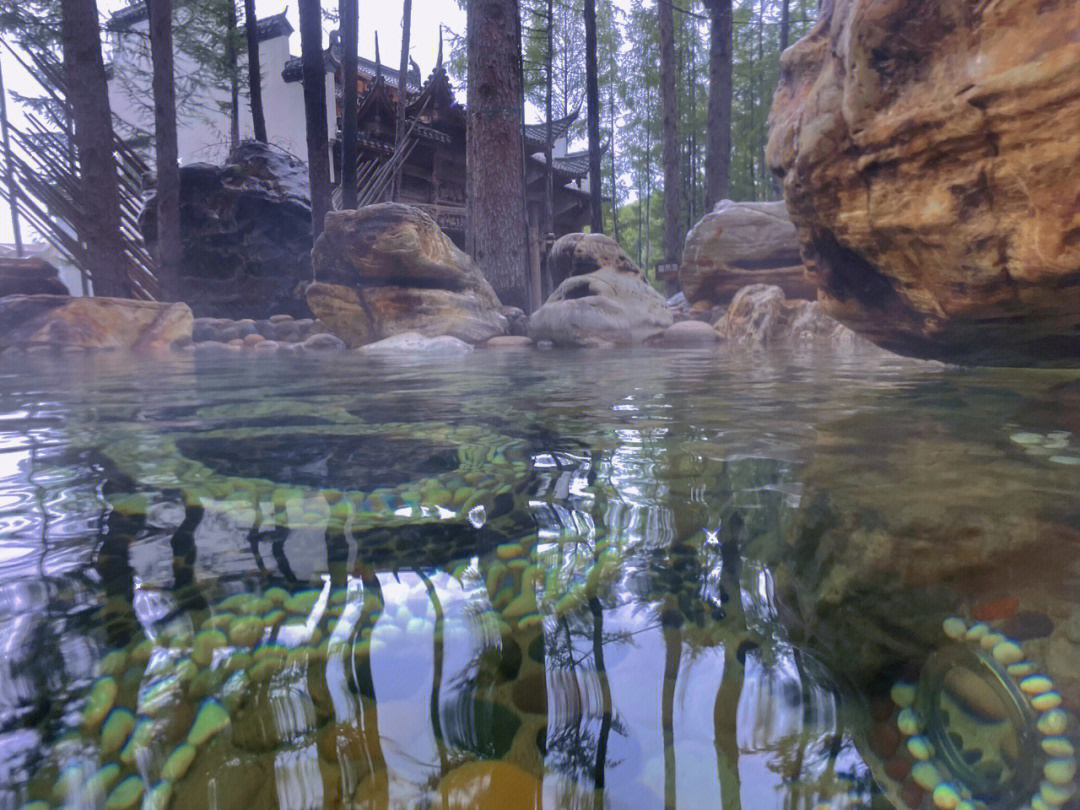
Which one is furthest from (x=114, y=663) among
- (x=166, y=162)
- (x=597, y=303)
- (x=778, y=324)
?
(x=166, y=162)

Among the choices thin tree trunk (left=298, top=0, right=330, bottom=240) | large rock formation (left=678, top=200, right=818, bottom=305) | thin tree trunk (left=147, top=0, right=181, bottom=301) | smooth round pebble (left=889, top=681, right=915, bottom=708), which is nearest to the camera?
smooth round pebble (left=889, top=681, right=915, bottom=708)

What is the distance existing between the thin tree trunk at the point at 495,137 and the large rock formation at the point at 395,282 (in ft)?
1.68

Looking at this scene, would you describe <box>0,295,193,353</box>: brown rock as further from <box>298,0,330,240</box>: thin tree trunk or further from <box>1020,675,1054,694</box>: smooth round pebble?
<box>1020,675,1054,694</box>: smooth round pebble

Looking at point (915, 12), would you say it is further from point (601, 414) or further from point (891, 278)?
point (601, 414)

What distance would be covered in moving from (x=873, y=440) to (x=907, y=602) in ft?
3.05

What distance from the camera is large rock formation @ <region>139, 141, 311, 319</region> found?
12.1 m

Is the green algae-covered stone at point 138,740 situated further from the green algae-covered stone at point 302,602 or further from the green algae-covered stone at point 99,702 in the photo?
the green algae-covered stone at point 302,602

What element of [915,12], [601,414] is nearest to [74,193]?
[601,414]

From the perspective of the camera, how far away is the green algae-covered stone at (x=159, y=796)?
560 millimetres

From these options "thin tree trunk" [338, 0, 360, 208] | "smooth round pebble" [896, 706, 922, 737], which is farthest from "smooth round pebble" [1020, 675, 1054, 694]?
"thin tree trunk" [338, 0, 360, 208]

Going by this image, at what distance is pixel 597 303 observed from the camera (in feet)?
26.1

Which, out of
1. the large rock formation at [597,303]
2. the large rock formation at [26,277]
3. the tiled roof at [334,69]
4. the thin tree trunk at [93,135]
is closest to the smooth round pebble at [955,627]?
the large rock formation at [597,303]

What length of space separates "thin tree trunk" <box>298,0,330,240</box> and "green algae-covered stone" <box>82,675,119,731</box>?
33.7ft

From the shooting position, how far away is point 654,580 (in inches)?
36.0
